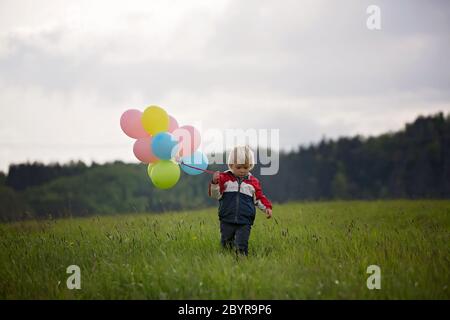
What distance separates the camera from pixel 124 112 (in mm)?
6234

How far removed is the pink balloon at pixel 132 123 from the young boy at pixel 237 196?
Result: 50.0 inches

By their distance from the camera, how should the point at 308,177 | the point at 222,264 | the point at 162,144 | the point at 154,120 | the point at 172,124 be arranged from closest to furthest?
the point at 222,264 → the point at 162,144 → the point at 154,120 → the point at 172,124 → the point at 308,177

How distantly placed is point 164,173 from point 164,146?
38 cm

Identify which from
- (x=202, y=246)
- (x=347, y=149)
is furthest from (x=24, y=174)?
(x=202, y=246)

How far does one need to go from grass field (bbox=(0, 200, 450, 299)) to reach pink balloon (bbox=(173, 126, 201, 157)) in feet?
3.79

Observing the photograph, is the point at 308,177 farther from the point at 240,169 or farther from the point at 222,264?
the point at 222,264

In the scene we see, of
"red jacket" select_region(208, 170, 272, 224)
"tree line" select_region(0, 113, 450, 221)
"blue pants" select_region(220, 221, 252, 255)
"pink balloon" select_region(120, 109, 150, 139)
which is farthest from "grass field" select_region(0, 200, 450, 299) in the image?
"tree line" select_region(0, 113, 450, 221)

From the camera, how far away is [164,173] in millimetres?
5945

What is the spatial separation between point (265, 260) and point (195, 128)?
2056 mm

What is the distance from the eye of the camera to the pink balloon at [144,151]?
5.97 metres

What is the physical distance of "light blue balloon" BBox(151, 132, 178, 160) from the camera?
19.0ft

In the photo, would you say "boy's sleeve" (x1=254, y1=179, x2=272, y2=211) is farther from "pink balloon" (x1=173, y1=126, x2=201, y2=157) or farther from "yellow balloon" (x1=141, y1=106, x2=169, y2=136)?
"yellow balloon" (x1=141, y1=106, x2=169, y2=136)

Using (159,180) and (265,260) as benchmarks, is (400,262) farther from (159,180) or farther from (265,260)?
(159,180)

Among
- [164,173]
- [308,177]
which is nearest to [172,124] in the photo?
[164,173]
